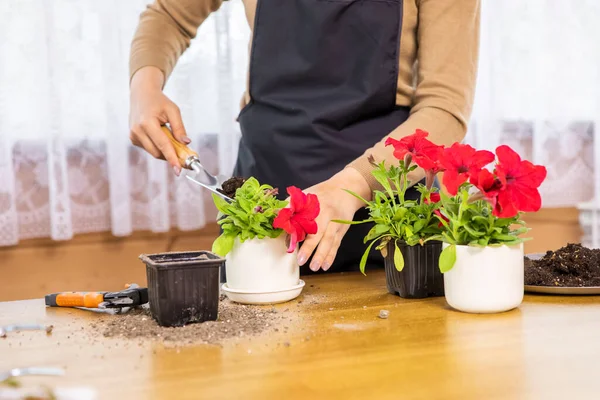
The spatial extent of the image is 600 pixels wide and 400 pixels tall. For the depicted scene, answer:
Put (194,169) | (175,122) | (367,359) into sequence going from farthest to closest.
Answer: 1. (175,122)
2. (194,169)
3. (367,359)

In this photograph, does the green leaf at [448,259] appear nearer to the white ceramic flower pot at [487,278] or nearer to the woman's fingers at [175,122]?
the white ceramic flower pot at [487,278]

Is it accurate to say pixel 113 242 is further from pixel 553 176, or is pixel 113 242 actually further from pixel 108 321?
pixel 553 176

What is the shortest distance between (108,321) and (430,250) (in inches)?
19.0

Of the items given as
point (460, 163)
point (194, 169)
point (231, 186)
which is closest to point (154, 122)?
point (194, 169)

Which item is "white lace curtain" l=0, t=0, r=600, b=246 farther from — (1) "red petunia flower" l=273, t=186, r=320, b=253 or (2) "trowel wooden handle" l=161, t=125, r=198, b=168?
(1) "red petunia flower" l=273, t=186, r=320, b=253

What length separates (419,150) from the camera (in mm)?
981

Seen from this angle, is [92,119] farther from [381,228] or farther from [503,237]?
[503,237]

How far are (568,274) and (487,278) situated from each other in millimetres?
221

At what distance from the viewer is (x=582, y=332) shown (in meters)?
0.81

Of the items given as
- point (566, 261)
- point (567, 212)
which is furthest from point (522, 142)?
point (566, 261)

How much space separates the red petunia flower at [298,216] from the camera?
956 millimetres

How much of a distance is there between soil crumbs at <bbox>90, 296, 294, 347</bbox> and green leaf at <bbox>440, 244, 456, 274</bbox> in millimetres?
221

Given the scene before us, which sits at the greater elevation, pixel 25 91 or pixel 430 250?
pixel 25 91

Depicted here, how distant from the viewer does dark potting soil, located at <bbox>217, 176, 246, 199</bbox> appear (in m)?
1.07
